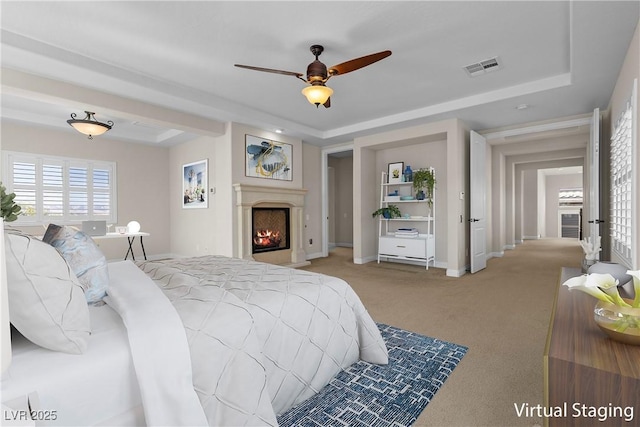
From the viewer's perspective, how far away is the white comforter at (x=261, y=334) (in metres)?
1.23

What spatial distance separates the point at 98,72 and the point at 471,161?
5278 mm

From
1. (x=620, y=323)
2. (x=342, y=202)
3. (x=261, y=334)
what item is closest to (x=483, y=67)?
(x=620, y=323)

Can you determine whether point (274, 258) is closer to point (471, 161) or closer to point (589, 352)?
point (471, 161)

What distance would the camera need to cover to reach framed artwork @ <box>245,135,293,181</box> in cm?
546

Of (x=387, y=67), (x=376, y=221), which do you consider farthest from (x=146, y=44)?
(x=376, y=221)

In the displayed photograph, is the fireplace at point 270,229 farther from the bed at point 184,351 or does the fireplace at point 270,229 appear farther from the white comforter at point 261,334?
the bed at point 184,351

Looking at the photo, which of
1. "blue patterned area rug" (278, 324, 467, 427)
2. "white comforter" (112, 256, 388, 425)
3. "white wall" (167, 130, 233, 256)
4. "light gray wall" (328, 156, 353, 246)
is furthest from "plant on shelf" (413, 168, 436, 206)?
"white comforter" (112, 256, 388, 425)

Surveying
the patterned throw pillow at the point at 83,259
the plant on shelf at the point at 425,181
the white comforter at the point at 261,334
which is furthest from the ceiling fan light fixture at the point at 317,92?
the plant on shelf at the point at 425,181

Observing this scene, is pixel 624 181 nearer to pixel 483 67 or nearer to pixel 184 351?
pixel 483 67

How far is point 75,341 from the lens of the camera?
1058 millimetres

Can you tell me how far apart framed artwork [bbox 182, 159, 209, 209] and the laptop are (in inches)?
67.7

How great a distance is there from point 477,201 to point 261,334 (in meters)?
5.01

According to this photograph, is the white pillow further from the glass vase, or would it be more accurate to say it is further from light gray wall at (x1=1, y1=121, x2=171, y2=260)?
light gray wall at (x1=1, y1=121, x2=171, y2=260)

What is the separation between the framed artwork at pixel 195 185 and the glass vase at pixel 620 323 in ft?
Result: 19.4
